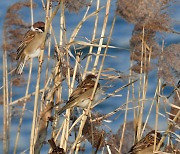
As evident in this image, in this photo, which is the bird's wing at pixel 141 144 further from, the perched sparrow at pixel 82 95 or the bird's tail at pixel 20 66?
the bird's tail at pixel 20 66

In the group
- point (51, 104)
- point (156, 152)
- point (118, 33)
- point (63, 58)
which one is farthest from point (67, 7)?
point (118, 33)

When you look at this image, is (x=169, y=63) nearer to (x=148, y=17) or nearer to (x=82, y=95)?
(x=148, y=17)

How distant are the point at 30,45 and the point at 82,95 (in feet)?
2.61

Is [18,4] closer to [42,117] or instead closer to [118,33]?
[42,117]

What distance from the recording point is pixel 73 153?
3961mm

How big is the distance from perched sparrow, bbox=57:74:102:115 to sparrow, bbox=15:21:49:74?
479 mm

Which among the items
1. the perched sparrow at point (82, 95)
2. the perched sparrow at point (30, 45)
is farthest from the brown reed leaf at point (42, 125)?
the perched sparrow at point (30, 45)

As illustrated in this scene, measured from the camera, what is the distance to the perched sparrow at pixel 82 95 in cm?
402

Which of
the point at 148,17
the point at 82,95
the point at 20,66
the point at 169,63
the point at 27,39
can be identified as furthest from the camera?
the point at 27,39

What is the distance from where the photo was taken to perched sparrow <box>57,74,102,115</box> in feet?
13.2

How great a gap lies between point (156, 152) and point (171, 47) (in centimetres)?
55

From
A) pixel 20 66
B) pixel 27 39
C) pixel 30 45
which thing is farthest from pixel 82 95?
pixel 27 39

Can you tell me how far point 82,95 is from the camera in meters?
4.16

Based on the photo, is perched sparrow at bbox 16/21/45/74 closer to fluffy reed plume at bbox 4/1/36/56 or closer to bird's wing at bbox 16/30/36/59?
bird's wing at bbox 16/30/36/59
